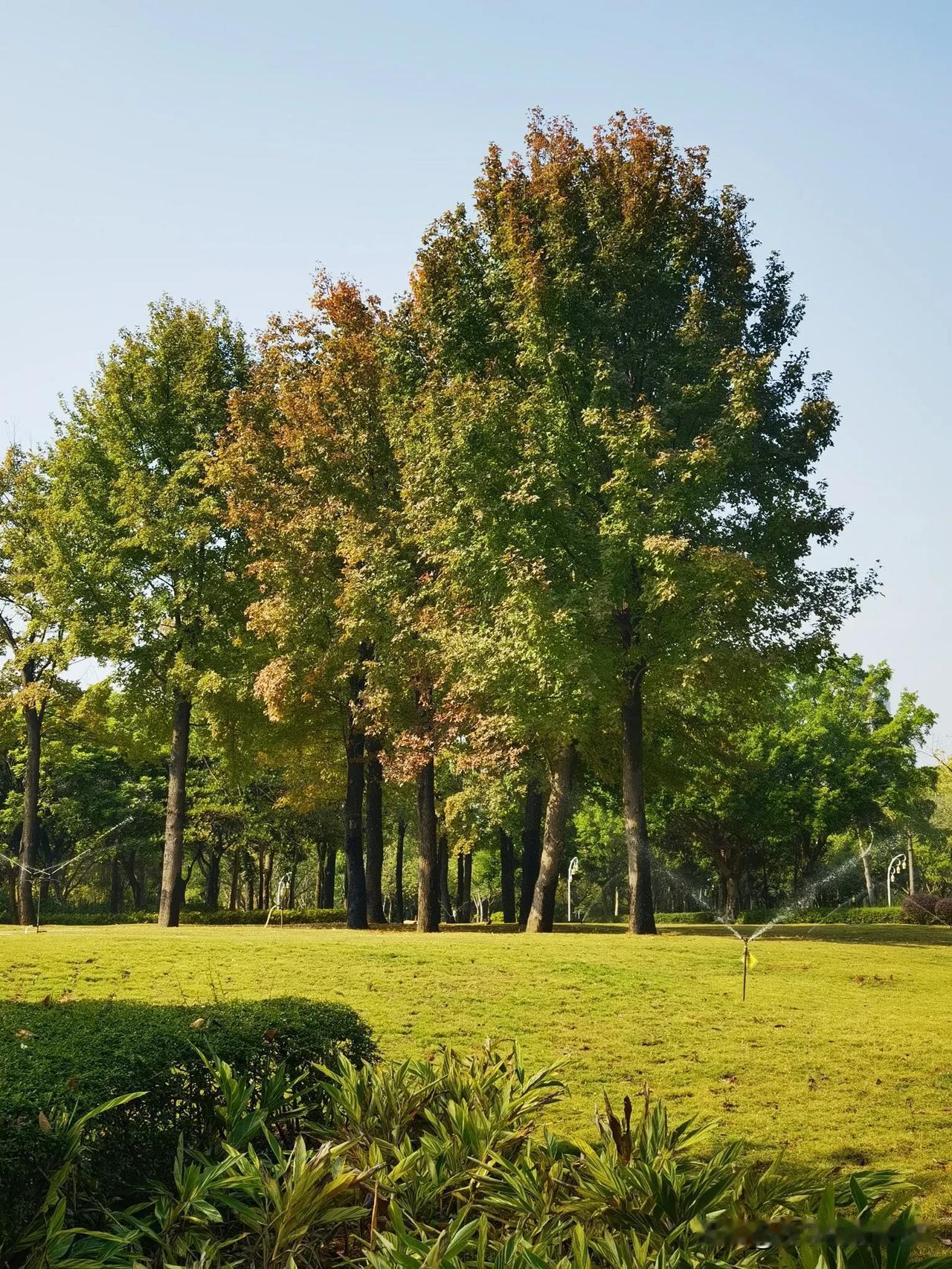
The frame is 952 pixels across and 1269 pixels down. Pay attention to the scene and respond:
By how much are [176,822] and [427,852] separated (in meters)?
7.00

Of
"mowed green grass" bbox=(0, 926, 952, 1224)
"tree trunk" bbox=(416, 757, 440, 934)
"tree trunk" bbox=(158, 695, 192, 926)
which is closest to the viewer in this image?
"mowed green grass" bbox=(0, 926, 952, 1224)

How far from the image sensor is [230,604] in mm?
28953

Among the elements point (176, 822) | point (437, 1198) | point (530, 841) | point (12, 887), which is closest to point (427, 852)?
point (530, 841)

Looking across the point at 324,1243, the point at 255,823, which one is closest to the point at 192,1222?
the point at 324,1243

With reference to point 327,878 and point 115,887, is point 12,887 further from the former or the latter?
point 327,878

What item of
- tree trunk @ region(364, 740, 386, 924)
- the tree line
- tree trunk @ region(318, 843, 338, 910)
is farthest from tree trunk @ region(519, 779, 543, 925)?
tree trunk @ region(318, 843, 338, 910)

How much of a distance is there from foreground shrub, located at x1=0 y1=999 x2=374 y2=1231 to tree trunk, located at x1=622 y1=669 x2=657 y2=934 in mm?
16531

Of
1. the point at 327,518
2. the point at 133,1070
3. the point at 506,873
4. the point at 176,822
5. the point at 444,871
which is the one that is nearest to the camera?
the point at 133,1070

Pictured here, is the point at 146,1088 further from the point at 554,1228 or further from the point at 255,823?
the point at 255,823

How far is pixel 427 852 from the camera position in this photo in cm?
2738

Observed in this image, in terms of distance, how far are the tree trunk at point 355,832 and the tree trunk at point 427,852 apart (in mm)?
1653

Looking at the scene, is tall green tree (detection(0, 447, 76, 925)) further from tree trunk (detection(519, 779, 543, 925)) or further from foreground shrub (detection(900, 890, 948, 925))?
A: foreground shrub (detection(900, 890, 948, 925))

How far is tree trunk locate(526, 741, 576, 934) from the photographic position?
995 inches

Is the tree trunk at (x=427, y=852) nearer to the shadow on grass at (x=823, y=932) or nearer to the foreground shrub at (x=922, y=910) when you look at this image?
the shadow on grass at (x=823, y=932)
